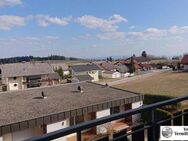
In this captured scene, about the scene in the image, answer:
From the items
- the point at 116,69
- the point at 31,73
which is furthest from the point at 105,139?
the point at 116,69

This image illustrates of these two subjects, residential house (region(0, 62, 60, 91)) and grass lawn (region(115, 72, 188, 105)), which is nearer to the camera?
grass lawn (region(115, 72, 188, 105))

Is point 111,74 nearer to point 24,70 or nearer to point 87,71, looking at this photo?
point 87,71

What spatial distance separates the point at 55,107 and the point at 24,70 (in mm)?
43544

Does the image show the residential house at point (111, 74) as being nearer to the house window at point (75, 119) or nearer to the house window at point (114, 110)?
the house window at point (114, 110)

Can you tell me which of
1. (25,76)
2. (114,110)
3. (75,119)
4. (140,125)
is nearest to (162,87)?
(114,110)

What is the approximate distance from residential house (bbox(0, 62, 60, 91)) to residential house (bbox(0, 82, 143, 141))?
34.0m

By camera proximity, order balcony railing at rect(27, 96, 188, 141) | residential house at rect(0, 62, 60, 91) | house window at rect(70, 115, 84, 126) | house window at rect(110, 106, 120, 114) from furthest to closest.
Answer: residential house at rect(0, 62, 60, 91) → house window at rect(110, 106, 120, 114) → house window at rect(70, 115, 84, 126) → balcony railing at rect(27, 96, 188, 141)

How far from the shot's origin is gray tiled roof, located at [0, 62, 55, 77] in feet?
198

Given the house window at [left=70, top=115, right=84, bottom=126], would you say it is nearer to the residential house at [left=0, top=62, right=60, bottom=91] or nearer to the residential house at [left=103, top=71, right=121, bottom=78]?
the residential house at [left=0, top=62, right=60, bottom=91]

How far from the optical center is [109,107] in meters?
22.7

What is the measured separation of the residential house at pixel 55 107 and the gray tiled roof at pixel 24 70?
34.4m

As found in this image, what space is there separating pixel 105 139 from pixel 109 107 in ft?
66.5

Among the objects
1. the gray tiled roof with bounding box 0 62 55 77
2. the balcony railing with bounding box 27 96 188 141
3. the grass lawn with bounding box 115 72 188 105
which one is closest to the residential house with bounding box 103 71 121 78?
the gray tiled roof with bounding box 0 62 55 77

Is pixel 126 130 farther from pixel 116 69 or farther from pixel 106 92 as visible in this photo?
pixel 116 69
